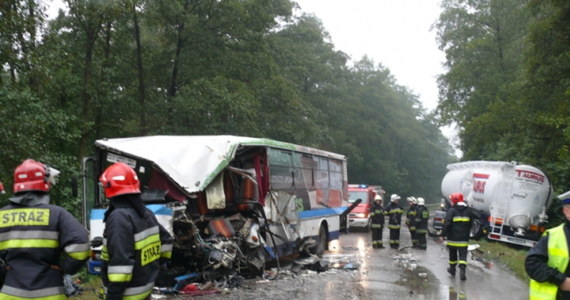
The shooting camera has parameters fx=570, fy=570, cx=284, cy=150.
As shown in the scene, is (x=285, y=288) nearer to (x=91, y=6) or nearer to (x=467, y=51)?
(x=91, y=6)

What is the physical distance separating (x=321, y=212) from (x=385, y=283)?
16.4ft

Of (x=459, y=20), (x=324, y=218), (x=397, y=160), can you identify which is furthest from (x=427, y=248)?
(x=397, y=160)

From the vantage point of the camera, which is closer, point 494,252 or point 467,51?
point 494,252

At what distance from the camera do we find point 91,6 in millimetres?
18172

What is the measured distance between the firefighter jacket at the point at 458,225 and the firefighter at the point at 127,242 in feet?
27.9

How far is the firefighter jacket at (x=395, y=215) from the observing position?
17598 mm

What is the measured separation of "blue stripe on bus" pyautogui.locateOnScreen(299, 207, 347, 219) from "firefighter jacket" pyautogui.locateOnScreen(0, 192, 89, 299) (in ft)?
32.6

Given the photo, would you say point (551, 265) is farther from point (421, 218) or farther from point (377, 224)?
point (377, 224)

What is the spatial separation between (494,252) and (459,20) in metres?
24.8

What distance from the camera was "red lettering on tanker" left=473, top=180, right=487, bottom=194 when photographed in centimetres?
2092

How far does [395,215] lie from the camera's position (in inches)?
696

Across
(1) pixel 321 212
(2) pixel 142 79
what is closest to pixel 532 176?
(1) pixel 321 212

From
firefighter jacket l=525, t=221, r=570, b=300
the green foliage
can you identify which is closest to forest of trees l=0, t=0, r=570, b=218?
the green foliage

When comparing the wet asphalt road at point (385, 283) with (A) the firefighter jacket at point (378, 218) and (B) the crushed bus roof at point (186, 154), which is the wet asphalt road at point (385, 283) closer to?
(B) the crushed bus roof at point (186, 154)
